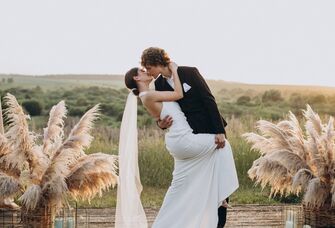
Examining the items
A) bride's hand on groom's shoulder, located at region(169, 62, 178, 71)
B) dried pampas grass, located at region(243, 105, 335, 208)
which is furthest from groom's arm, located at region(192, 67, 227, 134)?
dried pampas grass, located at region(243, 105, 335, 208)

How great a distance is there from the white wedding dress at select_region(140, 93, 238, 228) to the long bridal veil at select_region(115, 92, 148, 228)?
25.6 inches

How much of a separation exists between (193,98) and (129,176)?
1089mm

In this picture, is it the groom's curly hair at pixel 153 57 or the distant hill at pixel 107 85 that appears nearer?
the groom's curly hair at pixel 153 57

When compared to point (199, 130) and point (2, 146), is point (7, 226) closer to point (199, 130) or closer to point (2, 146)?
point (2, 146)

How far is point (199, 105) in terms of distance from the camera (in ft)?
17.7

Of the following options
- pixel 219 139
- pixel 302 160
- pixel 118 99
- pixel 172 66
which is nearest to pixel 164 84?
pixel 172 66

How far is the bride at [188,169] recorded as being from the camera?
5.40 m

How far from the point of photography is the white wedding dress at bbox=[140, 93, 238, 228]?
17.9 feet

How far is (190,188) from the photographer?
5516 millimetres

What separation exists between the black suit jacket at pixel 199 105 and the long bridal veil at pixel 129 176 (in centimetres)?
73

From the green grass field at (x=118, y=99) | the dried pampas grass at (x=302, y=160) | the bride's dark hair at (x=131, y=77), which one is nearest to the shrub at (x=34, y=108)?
the green grass field at (x=118, y=99)

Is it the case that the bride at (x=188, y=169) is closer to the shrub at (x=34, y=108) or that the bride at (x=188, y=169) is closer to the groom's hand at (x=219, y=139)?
the groom's hand at (x=219, y=139)

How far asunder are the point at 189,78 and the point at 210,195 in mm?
905

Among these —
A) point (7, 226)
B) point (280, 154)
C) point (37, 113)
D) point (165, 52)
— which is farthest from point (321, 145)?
point (37, 113)
